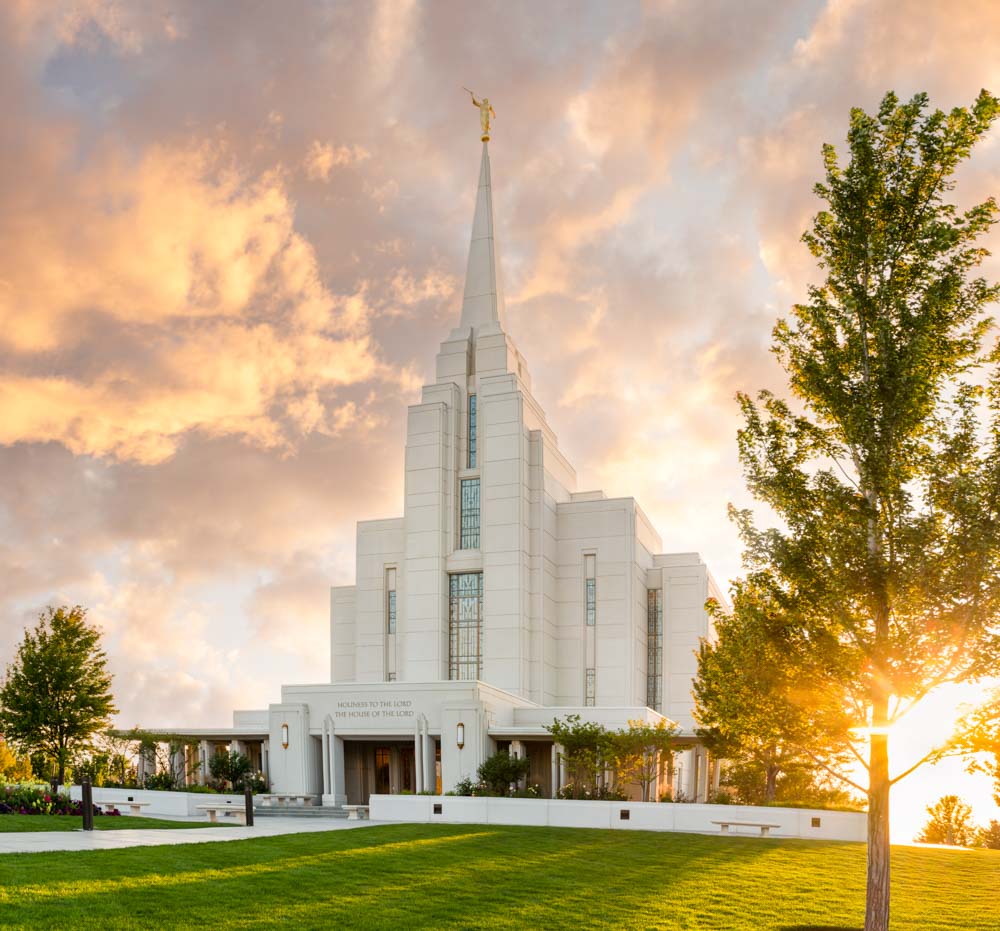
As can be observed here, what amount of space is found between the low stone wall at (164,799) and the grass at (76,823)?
3.10 meters

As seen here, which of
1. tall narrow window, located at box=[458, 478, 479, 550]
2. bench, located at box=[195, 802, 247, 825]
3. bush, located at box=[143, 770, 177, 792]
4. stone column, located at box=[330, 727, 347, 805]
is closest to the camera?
bench, located at box=[195, 802, 247, 825]

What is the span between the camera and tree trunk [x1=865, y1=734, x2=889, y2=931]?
11664 mm

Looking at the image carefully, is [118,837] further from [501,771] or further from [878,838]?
[501,771]

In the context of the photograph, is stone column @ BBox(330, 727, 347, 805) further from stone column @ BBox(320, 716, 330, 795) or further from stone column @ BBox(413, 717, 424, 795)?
stone column @ BBox(413, 717, 424, 795)

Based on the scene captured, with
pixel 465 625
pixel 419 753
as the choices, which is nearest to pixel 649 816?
pixel 419 753

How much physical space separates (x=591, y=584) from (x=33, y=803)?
3204 centimetres

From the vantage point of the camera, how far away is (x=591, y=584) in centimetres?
5322

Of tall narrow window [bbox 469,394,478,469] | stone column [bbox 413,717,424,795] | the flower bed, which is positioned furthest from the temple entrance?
the flower bed

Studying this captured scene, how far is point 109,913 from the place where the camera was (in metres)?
12.1

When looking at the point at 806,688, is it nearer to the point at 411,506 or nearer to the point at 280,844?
the point at 280,844

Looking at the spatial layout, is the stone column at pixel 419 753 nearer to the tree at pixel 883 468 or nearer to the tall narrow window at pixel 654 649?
the tall narrow window at pixel 654 649

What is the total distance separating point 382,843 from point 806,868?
8.51 meters

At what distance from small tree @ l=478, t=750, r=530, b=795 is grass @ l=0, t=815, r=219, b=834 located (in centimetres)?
1129

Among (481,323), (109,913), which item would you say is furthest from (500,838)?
(481,323)
